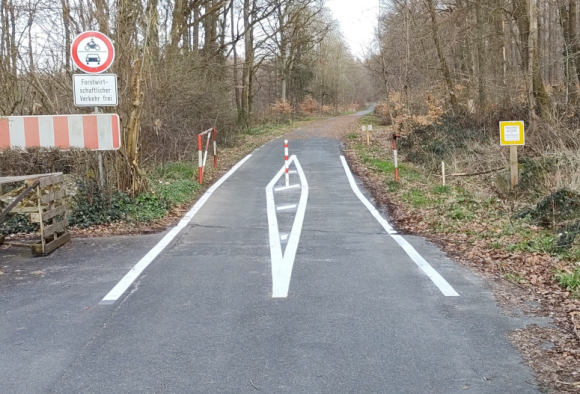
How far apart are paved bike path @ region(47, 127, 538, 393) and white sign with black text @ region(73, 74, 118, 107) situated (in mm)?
3050

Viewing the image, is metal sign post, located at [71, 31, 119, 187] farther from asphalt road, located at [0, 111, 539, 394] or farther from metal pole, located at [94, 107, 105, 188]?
asphalt road, located at [0, 111, 539, 394]

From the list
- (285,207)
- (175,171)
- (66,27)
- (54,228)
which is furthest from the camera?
(175,171)

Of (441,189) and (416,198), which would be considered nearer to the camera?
(416,198)

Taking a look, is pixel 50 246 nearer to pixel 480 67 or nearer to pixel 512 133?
pixel 512 133

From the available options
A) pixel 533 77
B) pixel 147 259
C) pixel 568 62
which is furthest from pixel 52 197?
pixel 568 62

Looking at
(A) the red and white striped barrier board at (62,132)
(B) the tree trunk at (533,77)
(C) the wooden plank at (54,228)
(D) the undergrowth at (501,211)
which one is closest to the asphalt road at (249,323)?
(C) the wooden plank at (54,228)

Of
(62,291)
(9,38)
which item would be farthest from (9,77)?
(62,291)

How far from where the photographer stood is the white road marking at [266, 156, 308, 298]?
6.12 meters

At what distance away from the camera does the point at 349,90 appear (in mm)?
76938

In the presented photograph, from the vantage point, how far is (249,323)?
4.98 meters

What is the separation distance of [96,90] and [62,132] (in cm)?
92

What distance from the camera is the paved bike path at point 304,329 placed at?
3.88 metres

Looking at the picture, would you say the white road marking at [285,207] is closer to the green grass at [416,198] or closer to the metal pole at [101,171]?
the green grass at [416,198]

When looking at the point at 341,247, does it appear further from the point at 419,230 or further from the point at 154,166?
the point at 154,166
